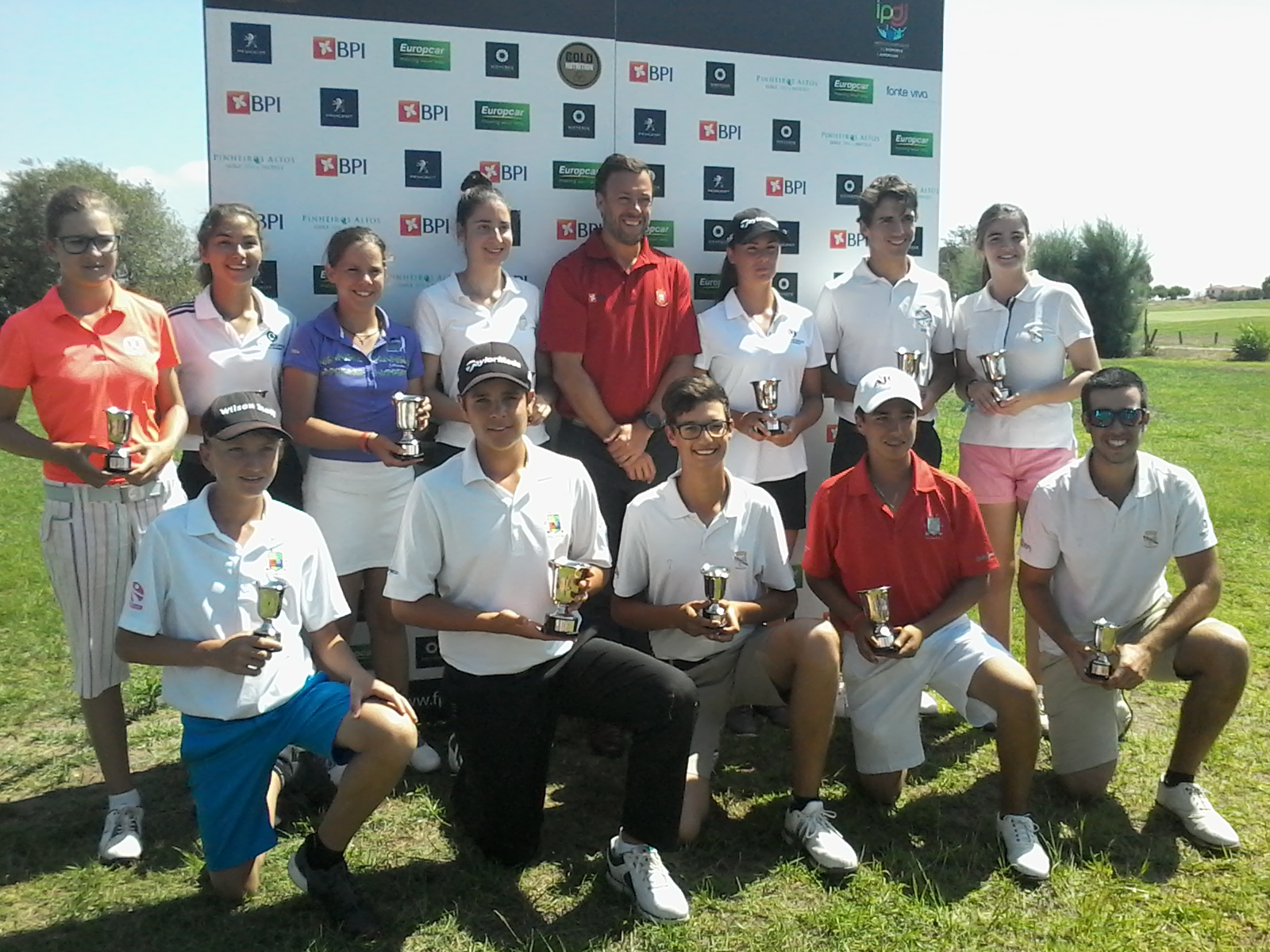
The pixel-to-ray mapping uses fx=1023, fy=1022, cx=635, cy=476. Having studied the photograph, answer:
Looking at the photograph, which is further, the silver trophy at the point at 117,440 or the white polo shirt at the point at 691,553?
the white polo shirt at the point at 691,553

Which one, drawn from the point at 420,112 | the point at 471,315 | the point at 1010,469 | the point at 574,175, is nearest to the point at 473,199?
the point at 471,315

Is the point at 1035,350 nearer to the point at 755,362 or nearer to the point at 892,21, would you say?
the point at 755,362

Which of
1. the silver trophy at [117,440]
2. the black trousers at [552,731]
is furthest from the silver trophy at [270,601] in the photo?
the silver trophy at [117,440]

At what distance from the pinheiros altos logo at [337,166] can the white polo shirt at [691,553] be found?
8.36 feet

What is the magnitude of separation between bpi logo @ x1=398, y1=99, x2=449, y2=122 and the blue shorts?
128 inches

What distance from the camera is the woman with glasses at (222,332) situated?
438 cm

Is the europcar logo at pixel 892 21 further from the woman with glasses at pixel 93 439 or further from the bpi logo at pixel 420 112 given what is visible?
the woman with glasses at pixel 93 439

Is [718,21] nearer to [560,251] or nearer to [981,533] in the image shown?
[560,251]

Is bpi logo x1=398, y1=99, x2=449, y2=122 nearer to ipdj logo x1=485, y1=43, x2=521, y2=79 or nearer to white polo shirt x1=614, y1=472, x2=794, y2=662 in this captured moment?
ipdj logo x1=485, y1=43, x2=521, y2=79

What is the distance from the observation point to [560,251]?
574 centimetres

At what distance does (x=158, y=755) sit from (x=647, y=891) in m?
2.69

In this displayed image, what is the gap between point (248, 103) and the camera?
5.16 metres

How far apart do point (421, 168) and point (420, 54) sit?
0.59 meters

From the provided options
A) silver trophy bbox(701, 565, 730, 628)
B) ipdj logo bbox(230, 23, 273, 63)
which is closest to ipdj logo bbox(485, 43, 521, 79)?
ipdj logo bbox(230, 23, 273, 63)
